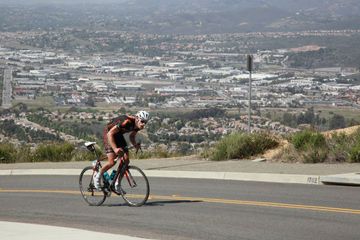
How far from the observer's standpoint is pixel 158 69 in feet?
269

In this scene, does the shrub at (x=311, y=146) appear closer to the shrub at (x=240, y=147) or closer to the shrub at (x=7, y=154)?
the shrub at (x=240, y=147)

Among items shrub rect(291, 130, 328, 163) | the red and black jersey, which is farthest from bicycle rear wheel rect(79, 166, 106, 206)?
shrub rect(291, 130, 328, 163)

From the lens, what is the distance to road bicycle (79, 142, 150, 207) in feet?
46.0

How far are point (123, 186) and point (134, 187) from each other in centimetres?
25

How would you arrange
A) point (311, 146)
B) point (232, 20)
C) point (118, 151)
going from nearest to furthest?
1. point (118, 151)
2. point (311, 146)
3. point (232, 20)

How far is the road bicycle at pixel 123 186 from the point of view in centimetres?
1403

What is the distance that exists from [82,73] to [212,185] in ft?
209

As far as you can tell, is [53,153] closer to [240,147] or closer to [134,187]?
[240,147]

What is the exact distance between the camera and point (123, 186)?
14.4m

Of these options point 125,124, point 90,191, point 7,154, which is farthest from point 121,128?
point 7,154

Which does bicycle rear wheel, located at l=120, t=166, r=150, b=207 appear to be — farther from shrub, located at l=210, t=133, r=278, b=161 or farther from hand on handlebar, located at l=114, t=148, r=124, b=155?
shrub, located at l=210, t=133, r=278, b=161

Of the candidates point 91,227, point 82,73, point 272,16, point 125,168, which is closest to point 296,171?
point 125,168

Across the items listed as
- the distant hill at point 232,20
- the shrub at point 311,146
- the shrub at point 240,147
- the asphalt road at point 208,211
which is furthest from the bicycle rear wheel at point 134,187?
the distant hill at point 232,20

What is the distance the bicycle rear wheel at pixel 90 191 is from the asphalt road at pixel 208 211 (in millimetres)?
172
